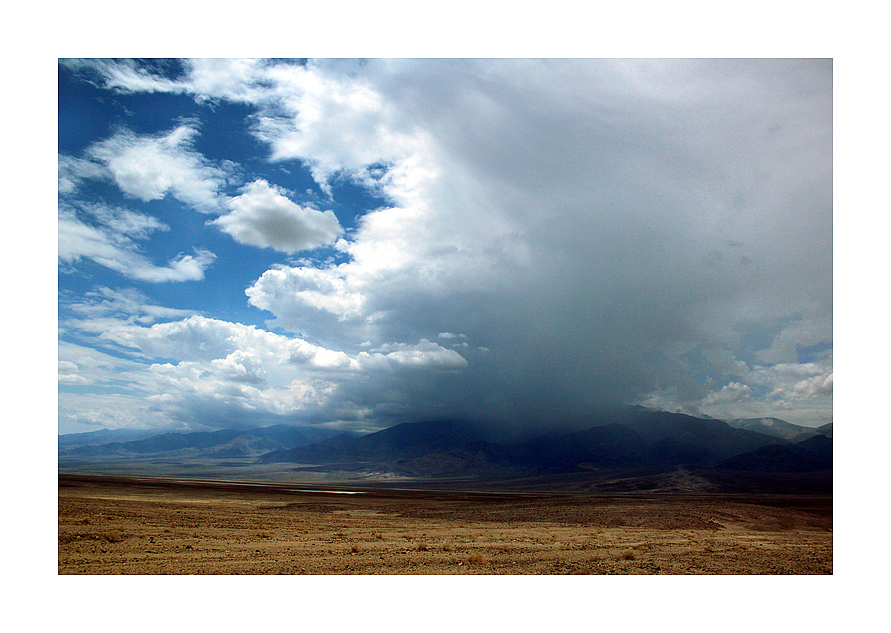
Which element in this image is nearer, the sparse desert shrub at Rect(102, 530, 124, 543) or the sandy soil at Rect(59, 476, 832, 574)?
the sandy soil at Rect(59, 476, 832, 574)

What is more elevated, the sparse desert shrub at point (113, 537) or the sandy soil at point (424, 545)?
the sparse desert shrub at point (113, 537)

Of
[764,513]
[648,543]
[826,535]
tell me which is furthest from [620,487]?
[648,543]

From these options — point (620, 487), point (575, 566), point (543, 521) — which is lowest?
point (620, 487)

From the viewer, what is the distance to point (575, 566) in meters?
19.5

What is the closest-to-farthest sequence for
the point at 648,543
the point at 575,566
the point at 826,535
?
the point at 575,566, the point at 648,543, the point at 826,535

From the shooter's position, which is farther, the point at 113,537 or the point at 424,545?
the point at 424,545

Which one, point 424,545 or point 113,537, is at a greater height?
point 113,537

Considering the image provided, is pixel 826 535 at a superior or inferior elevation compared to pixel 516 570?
inferior

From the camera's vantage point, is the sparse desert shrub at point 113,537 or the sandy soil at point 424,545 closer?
the sandy soil at point 424,545

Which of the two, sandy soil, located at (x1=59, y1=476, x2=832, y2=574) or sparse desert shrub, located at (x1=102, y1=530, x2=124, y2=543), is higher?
sparse desert shrub, located at (x1=102, y1=530, x2=124, y2=543)

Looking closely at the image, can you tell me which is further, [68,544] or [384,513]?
[384,513]

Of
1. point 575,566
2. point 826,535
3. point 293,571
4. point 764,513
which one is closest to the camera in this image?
point 293,571

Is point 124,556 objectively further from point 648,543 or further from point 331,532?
point 648,543

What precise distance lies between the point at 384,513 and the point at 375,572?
2866cm
